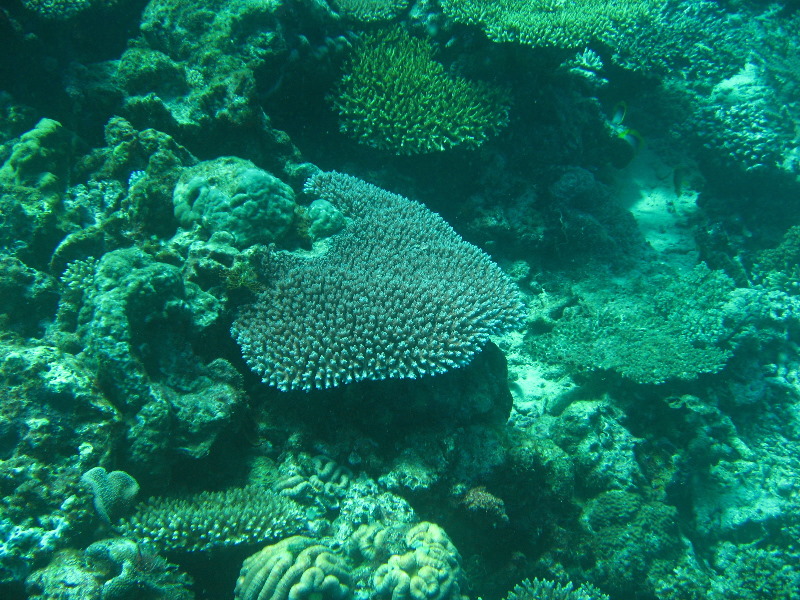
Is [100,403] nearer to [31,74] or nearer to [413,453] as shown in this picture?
[413,453]

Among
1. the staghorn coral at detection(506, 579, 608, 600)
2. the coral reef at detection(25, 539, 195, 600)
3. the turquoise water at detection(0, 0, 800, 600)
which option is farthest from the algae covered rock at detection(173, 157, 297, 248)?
the staghorn coral at detection(506, 579, 608, 600)

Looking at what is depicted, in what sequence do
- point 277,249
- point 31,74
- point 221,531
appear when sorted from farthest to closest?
point 31,74
point 277,249
point 221,531

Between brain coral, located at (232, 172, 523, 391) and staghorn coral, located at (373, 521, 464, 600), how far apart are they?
50.2 inches

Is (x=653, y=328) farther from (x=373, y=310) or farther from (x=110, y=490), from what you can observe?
(x=110, y=490)

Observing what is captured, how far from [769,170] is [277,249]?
27.5 feet

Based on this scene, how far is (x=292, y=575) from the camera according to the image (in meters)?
2.74

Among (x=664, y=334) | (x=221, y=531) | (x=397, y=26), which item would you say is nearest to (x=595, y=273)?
(x=664, y=334)

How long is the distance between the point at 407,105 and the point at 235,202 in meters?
2.76

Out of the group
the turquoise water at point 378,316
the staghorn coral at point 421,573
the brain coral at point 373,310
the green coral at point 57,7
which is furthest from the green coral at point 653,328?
the green coral at point 57,7

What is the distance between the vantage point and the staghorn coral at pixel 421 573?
2.93 m

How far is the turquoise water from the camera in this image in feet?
10.0

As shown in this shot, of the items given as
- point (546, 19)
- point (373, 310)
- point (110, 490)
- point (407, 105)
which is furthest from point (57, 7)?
point (546, 19)

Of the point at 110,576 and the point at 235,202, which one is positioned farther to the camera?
the point at 235,202

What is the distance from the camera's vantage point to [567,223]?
6359 mm
